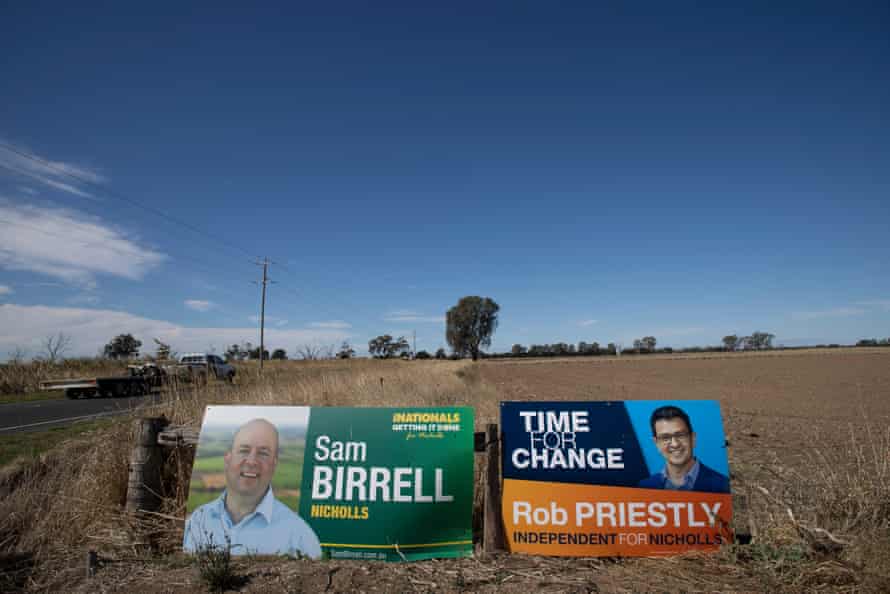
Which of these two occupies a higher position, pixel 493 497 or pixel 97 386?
pixel 97 386

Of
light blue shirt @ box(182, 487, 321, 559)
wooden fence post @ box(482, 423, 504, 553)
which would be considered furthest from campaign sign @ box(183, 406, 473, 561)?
wooden fence post @ box(482, 423, 504, 553)

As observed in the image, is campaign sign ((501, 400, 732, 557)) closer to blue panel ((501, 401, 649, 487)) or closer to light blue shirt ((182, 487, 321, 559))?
blue panel ((501, 401, 649, 487))

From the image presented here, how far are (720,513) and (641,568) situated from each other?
2.80 feet

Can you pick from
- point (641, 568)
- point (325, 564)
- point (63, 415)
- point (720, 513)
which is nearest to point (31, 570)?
point (325, 564)

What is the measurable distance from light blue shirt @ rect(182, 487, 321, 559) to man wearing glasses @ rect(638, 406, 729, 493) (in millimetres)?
2882

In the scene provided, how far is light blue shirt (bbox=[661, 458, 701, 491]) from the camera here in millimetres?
3668

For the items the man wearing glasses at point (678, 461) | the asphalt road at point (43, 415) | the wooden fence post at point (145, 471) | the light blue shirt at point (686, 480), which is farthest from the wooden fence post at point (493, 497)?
the asphalt road at point (43, 415)

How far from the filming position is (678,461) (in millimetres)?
3732

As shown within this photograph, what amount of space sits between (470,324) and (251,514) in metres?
128

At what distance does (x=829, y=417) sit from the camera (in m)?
12.1

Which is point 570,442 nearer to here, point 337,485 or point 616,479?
point 616,479

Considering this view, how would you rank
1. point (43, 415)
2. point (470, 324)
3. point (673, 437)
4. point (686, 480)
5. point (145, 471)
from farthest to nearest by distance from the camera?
point (470, 324) < point (43, 415) < point (145, 471) < point (673, 437) < point (686, 480)

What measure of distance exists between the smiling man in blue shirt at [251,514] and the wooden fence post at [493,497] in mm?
1419

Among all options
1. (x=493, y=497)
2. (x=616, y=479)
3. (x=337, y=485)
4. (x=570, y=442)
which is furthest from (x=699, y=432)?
Answer: (x=337, y=485)
